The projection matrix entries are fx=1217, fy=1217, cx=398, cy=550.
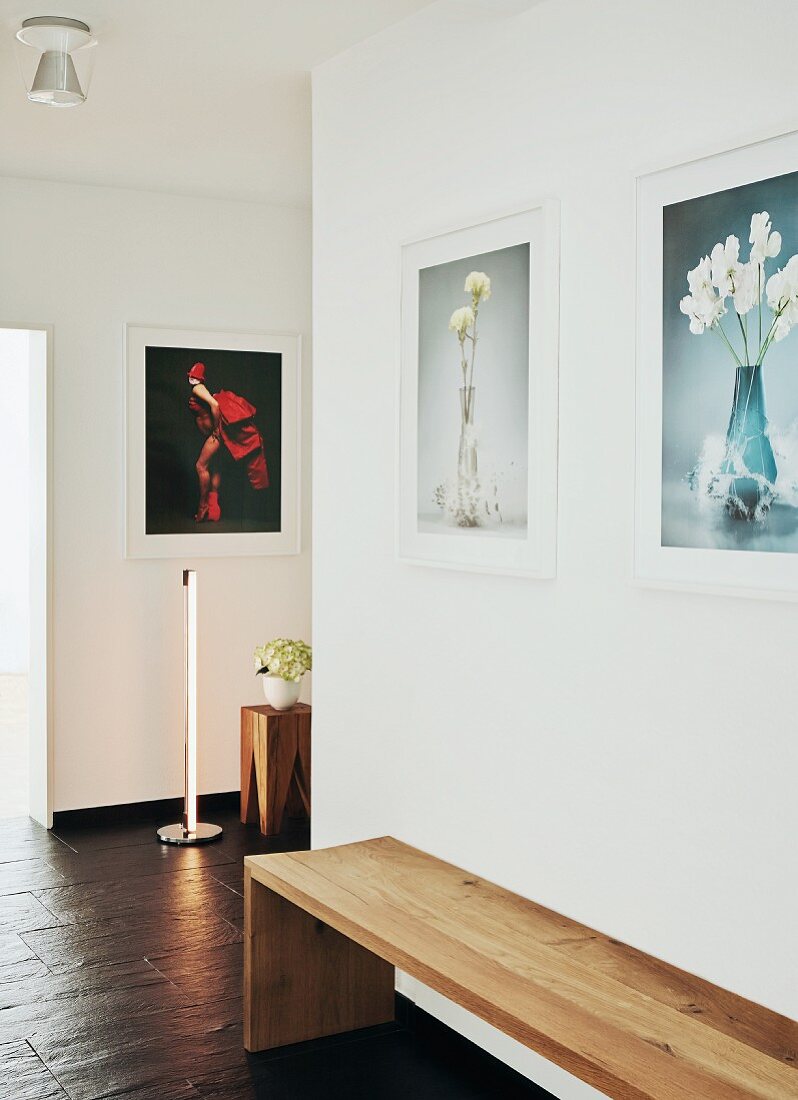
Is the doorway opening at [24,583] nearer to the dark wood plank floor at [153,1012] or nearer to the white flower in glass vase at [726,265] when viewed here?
the dark wood plank floor at [153,1012]

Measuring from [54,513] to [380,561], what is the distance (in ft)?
7.79

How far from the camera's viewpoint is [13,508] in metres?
9.02

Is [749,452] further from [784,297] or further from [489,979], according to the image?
[489,979]

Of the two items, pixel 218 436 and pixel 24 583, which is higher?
pixel 218 436

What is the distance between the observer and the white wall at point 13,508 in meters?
8.94

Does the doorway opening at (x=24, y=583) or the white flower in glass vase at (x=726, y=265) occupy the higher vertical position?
the white flower in glass vase at (x=726, y=265)

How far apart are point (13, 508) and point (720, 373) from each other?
762cm

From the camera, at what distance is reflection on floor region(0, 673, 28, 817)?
19.0ft

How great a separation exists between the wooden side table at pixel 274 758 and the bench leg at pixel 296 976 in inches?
75.5

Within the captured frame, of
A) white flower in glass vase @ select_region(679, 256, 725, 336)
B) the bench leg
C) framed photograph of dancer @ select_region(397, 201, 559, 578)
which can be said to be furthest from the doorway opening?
white flower in glass vase @ select_region(679, 256, 725, 336)

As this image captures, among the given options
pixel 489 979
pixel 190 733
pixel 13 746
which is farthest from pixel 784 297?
pixel 13 746

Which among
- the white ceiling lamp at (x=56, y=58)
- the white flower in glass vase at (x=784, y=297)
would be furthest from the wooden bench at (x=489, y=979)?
the white ceiling lamp at (x=56, y=58)

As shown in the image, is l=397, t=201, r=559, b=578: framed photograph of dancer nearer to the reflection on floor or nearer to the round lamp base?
the round lamp base

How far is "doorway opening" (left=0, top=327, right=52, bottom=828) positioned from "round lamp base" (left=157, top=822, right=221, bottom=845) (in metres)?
0.52
